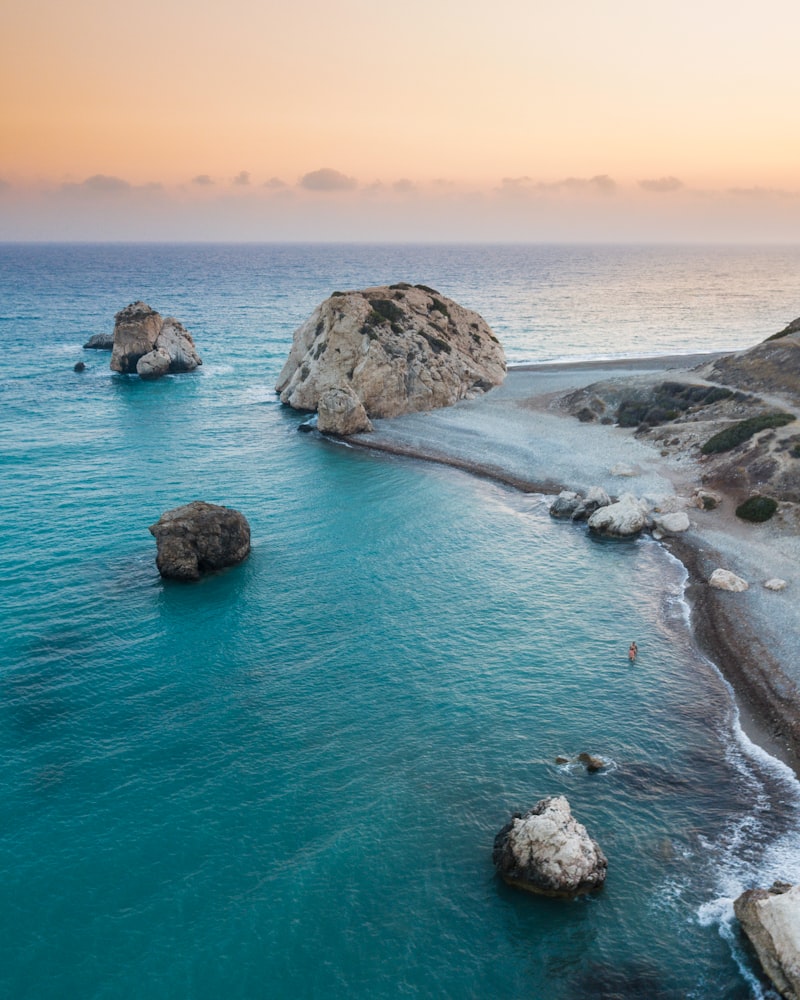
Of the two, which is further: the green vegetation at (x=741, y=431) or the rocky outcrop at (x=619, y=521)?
the green vegetation at (x=741, y=431)

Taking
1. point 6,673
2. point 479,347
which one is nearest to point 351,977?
point 6,673

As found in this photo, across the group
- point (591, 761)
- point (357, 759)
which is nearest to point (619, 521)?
point (591, 761)

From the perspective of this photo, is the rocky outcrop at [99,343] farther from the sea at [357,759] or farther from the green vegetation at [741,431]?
the green vegetation at [741,431]

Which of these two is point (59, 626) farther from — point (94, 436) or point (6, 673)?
point (94, 436)

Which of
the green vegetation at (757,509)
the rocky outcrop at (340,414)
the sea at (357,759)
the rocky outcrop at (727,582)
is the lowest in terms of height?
the sea at (357,759)

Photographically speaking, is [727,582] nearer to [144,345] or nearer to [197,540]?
[197,540]

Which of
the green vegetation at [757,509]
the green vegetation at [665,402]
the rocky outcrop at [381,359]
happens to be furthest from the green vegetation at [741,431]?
the rocky outcrop at [381,359]

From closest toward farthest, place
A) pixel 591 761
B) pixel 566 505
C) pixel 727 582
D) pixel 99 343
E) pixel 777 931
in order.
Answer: pixel 777 931, pixel 591 761, pixel 727 582, pixel 566 505, pixel 99 343
